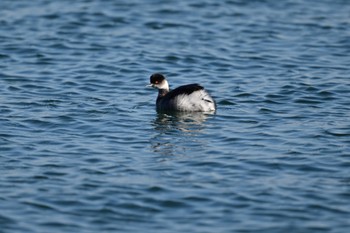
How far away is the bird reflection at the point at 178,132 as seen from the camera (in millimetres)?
14822

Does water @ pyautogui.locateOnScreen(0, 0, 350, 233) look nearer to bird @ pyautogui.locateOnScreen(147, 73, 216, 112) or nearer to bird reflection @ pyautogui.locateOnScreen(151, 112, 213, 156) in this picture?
bird reflection @ pyautogui.locateOnScreen(151, 112, 213, 156)

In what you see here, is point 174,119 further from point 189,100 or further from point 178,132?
point 178,132

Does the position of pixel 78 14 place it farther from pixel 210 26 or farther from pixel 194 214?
pixel 194 214

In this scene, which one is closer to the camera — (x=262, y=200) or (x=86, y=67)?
(x=262, y=200)

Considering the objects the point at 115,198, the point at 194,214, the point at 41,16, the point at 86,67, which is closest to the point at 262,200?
the point at 194,214

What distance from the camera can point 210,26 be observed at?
2652cm

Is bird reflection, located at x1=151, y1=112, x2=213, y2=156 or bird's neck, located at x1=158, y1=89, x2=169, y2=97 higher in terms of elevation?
bird's neck, located at x1=158, y1=89, x2=169, y2=97

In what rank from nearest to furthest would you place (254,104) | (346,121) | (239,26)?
(346,121) → (254,104) → (239,26)

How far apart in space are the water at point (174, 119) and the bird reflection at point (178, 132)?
1.6 inches

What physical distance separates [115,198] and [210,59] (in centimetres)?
1108

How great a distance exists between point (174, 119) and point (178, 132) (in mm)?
1139

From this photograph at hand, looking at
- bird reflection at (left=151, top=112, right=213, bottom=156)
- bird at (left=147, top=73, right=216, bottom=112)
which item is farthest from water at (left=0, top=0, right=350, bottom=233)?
bird at (left=147, top=73, right=216, bottom=112)

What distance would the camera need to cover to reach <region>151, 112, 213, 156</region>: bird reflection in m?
14.8

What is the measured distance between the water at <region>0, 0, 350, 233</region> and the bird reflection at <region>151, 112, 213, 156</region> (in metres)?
0.04
